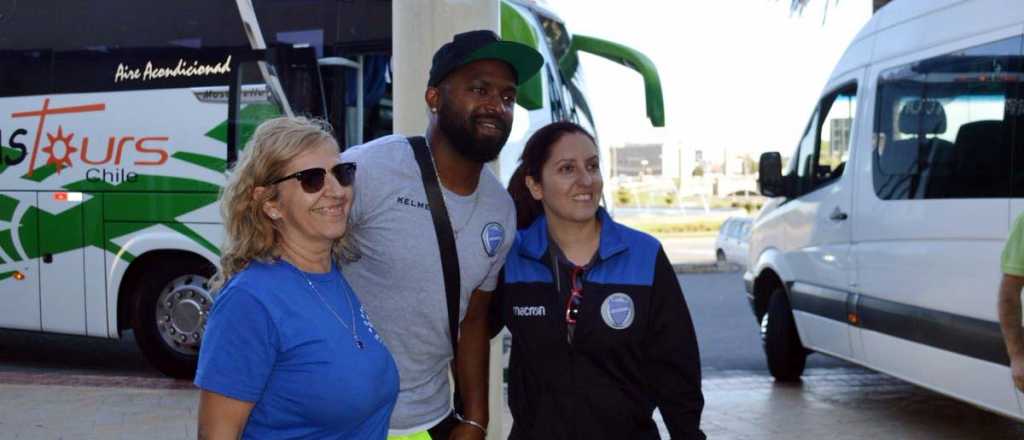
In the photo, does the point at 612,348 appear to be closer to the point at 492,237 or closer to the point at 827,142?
the point at 492,237

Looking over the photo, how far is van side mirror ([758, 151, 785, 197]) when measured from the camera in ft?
27.7

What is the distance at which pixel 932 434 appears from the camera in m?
7.26

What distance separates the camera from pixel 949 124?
6.57 m

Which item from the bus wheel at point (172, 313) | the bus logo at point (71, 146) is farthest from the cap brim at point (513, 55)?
the bus logo at point (71, 146)

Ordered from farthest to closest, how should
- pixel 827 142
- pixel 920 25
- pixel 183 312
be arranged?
1. pixel 183 312
2. pixel 827 142
3. pixel 920 25

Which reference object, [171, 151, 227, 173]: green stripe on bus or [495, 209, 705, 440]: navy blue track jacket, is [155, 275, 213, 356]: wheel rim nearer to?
[171, 151, 227, 173]: green stripe on bus

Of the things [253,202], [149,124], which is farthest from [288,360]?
[149,124]

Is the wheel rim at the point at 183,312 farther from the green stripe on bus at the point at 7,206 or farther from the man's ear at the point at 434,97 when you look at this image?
the man's ear at the point at 434,97

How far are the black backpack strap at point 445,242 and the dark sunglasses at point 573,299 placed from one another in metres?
0.30

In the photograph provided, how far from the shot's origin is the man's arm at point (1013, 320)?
407 cm

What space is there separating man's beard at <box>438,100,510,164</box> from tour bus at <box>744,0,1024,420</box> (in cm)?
359

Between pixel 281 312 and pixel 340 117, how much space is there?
22.1 ft

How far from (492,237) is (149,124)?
6.71 m

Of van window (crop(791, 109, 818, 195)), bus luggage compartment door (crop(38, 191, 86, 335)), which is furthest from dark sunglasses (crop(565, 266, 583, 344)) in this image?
bus luggage compartment door (crop(38, 191, 86, 335))
